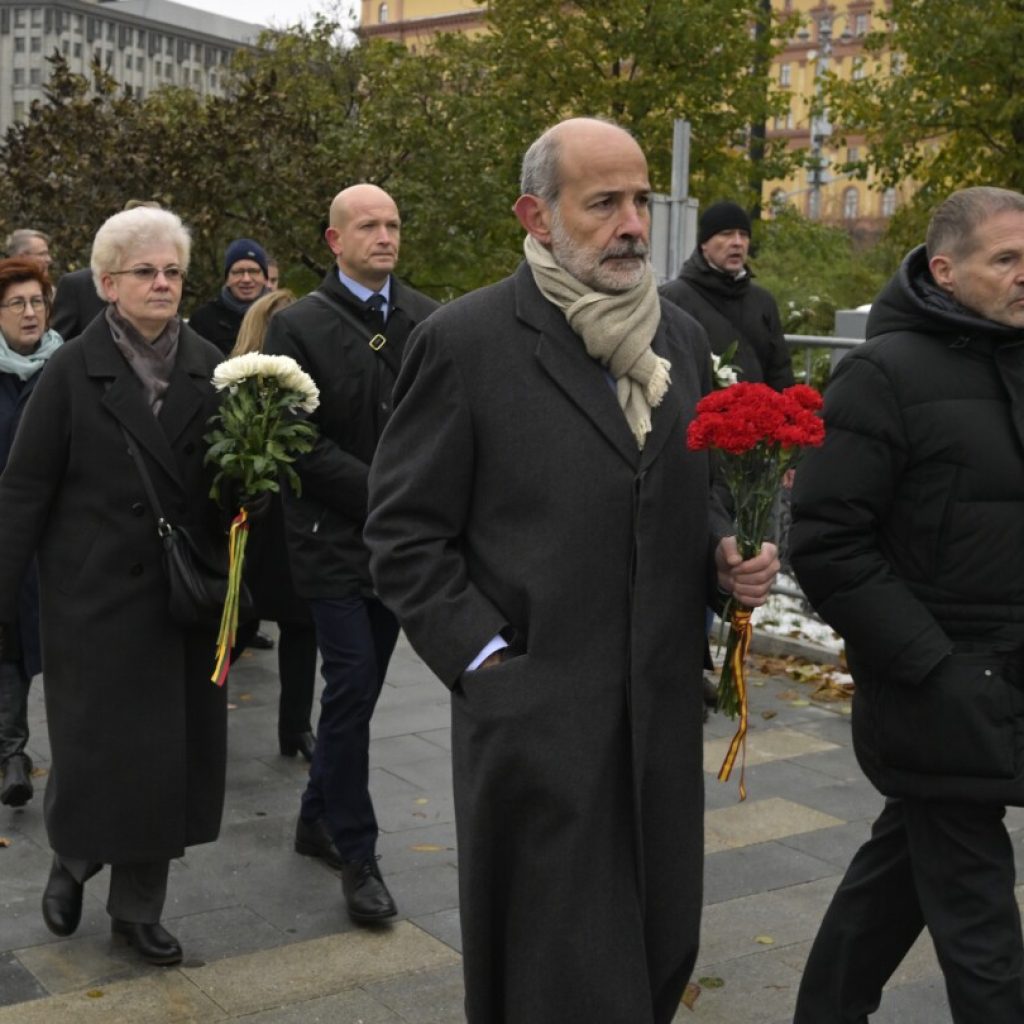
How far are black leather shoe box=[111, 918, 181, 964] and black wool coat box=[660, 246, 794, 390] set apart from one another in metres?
4.10

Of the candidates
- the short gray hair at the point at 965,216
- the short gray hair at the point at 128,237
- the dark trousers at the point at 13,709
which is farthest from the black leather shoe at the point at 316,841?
the short gray hair at the point at 965,216

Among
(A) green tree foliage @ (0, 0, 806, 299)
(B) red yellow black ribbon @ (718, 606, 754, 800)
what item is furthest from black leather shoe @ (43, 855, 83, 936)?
(A) green tree foliage @ (0, 0, 806, 299)

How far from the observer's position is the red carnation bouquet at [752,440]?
3.56 metres

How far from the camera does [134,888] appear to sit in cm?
543

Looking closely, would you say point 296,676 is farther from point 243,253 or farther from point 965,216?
point 965,216

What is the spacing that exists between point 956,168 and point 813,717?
14734 millimetres

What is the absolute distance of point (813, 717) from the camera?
28.1 feet

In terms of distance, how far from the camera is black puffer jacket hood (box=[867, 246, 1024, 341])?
4102 mm

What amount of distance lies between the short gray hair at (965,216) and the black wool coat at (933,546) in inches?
6.0

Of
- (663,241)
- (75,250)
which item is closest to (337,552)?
(663,241)

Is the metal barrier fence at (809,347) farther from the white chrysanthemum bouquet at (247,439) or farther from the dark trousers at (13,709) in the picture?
the white chrysanthemum bouquet at (247,439)

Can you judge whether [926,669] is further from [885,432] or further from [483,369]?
[483,369]

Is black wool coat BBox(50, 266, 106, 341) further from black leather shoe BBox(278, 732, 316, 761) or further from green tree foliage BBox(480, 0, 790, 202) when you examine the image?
green tree foliage BBox(480, 0, 790, 202)

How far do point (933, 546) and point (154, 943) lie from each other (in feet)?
8.67
